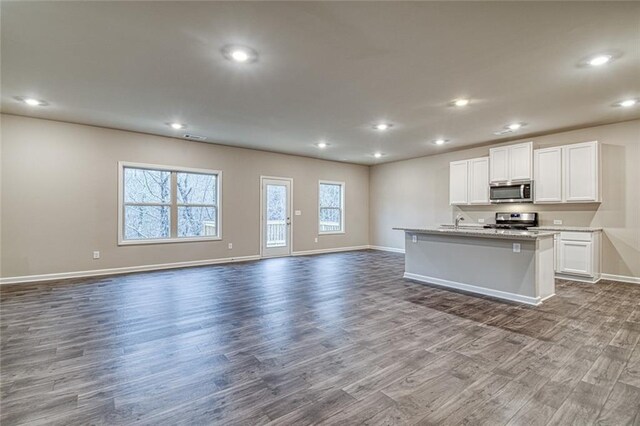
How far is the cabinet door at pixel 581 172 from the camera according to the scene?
520 centimetres

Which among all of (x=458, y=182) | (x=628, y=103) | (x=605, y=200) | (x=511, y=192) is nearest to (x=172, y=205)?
(x=458, y=182)

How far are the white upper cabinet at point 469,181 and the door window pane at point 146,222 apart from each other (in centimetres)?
661

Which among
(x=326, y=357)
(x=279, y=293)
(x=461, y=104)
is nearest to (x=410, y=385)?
(x=326, y=357)

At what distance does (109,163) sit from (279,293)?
4.26 meters

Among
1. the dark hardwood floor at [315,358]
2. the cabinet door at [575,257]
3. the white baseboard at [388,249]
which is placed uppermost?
the cabinet door at [575,257]

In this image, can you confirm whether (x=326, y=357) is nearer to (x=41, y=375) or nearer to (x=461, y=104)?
(x=41, y=375)

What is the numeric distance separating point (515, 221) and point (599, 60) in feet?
12.7

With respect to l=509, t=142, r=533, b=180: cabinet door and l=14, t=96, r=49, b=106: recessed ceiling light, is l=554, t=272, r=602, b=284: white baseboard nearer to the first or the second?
l=509, t=142, r=533, b=180: cabinet door

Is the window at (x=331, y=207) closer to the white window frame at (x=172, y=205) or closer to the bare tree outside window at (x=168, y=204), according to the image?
the white window frame at (x=172, y=205)

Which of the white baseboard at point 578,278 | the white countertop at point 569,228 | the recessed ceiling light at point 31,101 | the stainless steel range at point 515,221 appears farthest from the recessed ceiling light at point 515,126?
the recessed ceiling light at point 31,101

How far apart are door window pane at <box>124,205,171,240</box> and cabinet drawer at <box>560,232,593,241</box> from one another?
25.4 feet

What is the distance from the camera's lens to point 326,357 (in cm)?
257

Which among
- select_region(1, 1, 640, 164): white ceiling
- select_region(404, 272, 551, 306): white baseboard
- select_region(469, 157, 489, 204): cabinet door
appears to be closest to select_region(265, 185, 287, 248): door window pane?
select_region(1, 1, 640, 164): white ceiling

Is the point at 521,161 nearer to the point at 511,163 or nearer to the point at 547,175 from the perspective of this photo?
the point at 511,163
